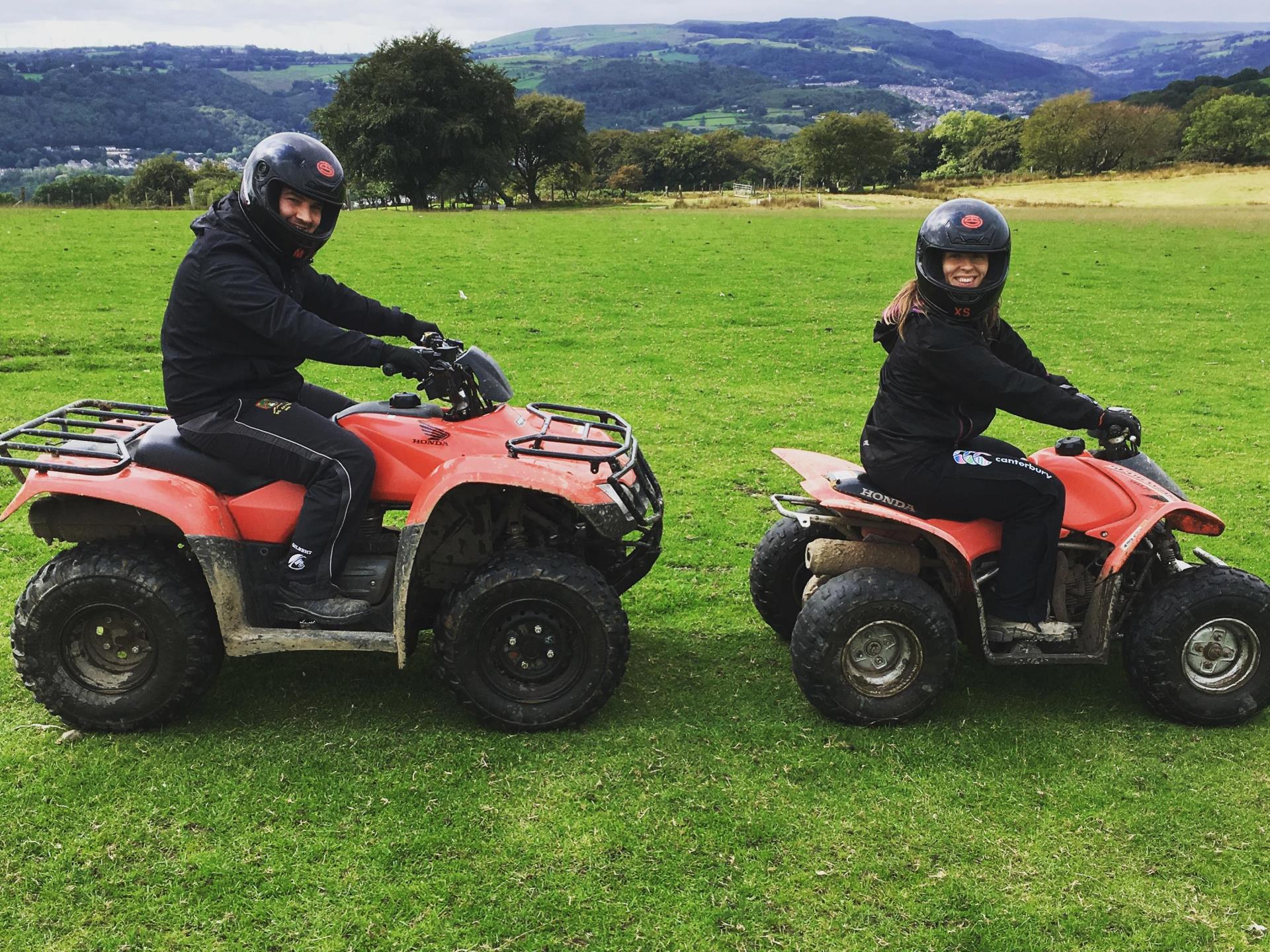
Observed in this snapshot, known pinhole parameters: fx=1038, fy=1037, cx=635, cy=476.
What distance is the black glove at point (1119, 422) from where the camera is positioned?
16.9 feet

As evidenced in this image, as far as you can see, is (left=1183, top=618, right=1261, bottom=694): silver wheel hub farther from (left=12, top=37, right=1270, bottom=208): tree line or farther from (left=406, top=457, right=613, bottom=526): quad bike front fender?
(left=12, top=37, right=1270, bottom=208): tree line

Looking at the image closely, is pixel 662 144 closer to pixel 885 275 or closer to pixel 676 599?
pixel 885 275

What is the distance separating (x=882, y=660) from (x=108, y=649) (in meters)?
4.03

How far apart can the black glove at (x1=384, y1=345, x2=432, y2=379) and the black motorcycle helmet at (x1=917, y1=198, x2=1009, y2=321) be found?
2.49 metres

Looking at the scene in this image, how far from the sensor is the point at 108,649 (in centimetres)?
531

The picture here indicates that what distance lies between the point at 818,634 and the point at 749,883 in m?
1.45

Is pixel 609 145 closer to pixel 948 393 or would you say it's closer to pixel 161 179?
pixel 161 179

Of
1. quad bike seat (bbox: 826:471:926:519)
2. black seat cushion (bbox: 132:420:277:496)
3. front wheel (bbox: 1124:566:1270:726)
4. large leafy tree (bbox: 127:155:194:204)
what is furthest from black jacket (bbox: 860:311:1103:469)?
large leafy tree (bbox: 127:155:194:204)

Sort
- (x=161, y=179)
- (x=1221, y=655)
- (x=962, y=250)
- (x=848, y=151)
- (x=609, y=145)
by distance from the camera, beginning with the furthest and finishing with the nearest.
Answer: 1. (x=609, y=145)
2. (x=848, y=151)
3. (x=161, y=179)
4. (x=1221, y=655)
5. (x=962, y=250)

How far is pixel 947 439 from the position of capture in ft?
17.6

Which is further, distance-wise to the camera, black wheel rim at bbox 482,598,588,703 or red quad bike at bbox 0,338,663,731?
black wheel rim at bbox 482,598,588,703

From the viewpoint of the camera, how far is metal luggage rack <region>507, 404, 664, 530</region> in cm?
527

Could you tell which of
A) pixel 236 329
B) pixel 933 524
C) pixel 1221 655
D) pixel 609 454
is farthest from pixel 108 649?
pixel 1221 655

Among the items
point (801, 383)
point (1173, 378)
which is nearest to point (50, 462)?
point (801, 383)
